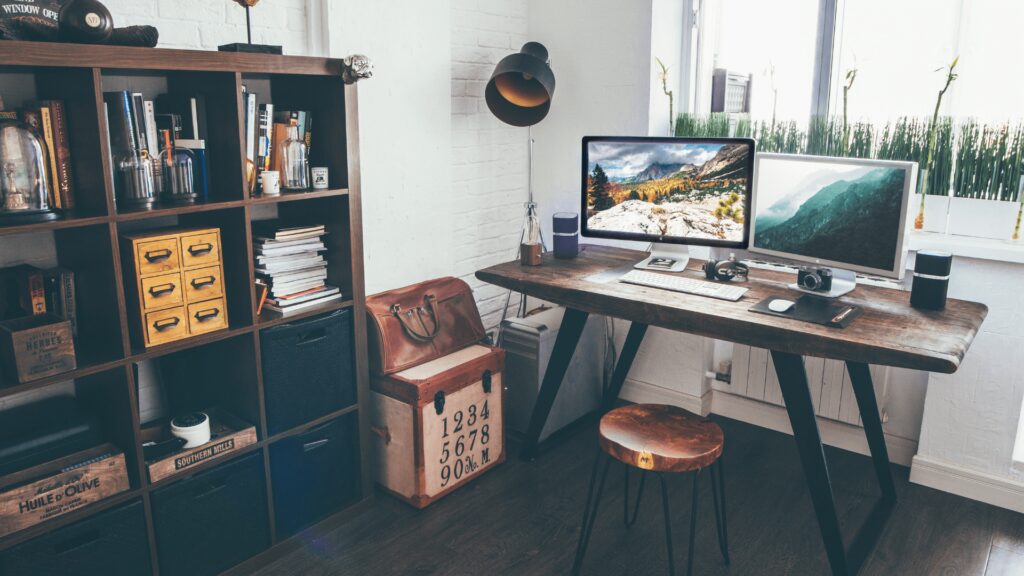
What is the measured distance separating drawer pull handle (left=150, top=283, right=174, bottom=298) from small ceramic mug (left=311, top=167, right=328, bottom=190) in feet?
1.83

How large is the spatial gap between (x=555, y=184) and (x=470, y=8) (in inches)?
35.0

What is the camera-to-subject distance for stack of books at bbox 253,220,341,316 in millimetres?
2439

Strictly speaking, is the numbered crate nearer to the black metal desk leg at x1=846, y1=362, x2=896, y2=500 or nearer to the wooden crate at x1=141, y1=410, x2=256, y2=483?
the wooden crate at x1=141, y1=410, x2=256, y2=483

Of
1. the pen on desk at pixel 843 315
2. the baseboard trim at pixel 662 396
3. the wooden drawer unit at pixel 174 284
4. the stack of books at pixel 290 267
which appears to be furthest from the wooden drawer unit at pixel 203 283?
the baseboard trim at pixel 662 396

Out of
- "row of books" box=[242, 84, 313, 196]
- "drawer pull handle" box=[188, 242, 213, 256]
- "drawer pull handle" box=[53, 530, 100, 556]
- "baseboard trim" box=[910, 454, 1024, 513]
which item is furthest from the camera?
"baseboard trim" box=[910, 454, 1024, 513]

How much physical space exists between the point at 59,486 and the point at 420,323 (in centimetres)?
130

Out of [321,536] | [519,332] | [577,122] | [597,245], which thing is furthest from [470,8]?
[321,536]

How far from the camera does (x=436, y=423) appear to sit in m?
2.76

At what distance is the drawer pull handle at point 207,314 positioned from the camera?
2.24 m

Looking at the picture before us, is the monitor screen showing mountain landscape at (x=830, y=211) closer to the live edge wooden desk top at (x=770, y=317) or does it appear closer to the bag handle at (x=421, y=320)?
the live edge wooden desk top at (x=770, y=317)

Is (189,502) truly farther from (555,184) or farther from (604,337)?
(555,184)

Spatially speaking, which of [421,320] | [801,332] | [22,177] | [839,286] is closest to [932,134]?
[839,286]

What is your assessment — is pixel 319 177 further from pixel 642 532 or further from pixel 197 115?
pixel 642 532

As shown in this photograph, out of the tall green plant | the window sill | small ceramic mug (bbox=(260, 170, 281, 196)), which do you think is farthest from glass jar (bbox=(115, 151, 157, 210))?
the tall green plant
